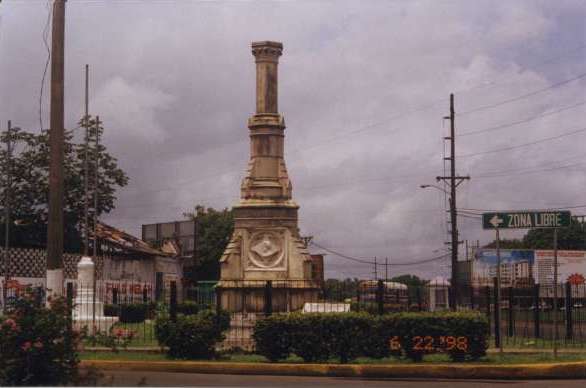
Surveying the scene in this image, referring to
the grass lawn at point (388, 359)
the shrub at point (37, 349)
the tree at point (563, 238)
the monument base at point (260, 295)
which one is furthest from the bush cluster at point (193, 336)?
the tree at point (563, 238)

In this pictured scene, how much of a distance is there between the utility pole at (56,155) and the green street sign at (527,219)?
7837 millimetres

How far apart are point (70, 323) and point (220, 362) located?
6.32 m

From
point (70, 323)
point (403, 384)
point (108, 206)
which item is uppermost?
Answer: point (108, 206)

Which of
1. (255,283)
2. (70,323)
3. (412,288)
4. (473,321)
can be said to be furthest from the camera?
(255,283)

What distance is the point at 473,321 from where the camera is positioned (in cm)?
1650

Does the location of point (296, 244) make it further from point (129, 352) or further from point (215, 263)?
point (215, 263)

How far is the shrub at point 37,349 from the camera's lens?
34.5ft

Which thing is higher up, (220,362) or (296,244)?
(296,244)

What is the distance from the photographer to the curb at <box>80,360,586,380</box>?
15.4 metres

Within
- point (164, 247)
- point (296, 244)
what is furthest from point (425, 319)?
point (164, 247)

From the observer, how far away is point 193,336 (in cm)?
1750

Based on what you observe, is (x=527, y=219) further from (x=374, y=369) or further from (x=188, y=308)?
(x=188, y=308)

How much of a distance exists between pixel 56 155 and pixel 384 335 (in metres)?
7.08
